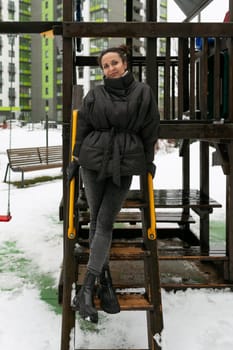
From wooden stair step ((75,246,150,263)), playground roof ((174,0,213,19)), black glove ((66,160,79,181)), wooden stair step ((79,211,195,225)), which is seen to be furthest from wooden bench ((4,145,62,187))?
black glove ((66,160,79,181))

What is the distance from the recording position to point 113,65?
2980 mm

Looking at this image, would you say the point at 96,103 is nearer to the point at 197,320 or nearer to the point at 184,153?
the point at 197,320

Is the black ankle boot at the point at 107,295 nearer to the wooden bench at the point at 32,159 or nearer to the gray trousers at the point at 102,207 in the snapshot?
the gray trousers at the point at 102,207

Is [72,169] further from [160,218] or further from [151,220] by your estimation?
[160,218]

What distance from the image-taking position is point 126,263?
5.40 m

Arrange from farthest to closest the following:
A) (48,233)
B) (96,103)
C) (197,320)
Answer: (48,233), (197,320), (96,103)

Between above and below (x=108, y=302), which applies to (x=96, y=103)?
above

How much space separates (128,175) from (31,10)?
91.7 metres

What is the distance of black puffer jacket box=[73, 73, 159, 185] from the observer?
9.55 feet

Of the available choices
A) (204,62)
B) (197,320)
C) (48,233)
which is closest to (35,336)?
(197,320)

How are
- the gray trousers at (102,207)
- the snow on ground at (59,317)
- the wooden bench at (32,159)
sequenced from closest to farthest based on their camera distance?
1. the gray trousers at (102,207)
2. the snow on ground at (59,317)
3. the wooden bench at (32,159)

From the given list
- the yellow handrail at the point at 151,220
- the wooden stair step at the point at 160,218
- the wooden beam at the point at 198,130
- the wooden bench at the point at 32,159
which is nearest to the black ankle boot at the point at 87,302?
the yellow handrail at the point at 151,220

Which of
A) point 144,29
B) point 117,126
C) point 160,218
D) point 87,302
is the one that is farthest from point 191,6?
point 87,302

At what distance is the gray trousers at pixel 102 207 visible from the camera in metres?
3.02
